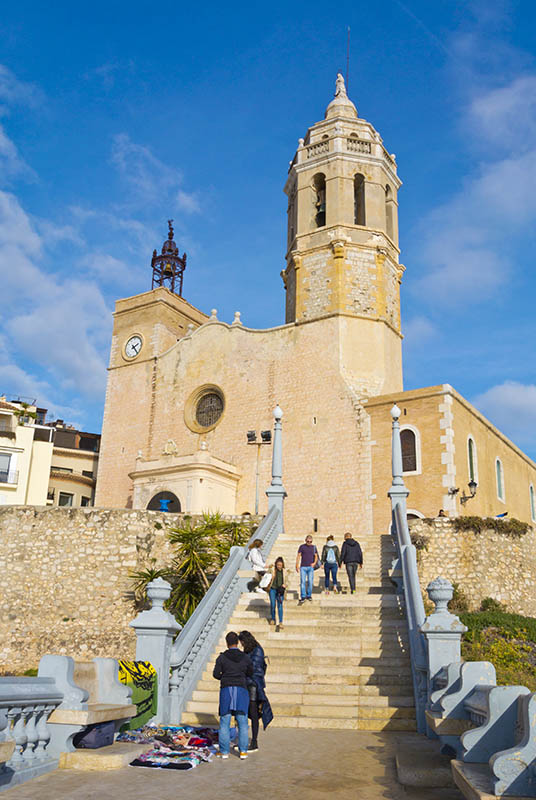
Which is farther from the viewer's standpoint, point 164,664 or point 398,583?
point 398,583

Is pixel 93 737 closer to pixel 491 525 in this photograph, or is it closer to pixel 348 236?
pixel 491 525

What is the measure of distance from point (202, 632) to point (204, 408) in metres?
19.0

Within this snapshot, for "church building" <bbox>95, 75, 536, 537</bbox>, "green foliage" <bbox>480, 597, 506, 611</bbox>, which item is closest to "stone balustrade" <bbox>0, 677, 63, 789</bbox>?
"green foliage" <bbox>480, 597, 506, 611</bbox>

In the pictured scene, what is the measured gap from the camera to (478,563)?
1775 centimetres

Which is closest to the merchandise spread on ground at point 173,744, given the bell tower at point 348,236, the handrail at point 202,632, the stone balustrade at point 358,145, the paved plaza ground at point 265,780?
the paved plaza ground at point 265,780

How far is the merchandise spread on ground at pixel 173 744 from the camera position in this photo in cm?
646

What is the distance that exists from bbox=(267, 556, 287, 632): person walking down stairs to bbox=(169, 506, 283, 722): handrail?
0.87 m

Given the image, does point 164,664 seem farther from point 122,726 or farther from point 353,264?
point 353,264

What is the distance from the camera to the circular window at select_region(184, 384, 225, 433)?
2861cm

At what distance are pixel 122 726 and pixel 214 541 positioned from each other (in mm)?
10436

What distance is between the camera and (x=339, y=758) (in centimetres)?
681

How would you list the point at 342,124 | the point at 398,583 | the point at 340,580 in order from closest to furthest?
the point at 398,583
the point at 340,580
the point at 342,124

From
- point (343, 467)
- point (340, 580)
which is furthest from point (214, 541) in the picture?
point (343, 467)

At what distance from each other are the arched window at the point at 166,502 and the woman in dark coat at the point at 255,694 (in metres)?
17.6
